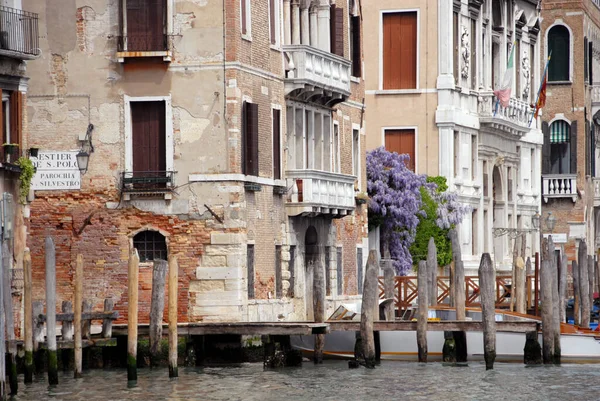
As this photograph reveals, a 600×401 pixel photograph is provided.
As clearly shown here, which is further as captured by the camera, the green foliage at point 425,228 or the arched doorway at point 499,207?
the arched doorway at point 499,207

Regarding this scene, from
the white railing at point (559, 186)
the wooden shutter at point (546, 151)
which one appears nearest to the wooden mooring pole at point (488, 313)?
the white railing at point (559, 186)

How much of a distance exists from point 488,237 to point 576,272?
35.0 ft

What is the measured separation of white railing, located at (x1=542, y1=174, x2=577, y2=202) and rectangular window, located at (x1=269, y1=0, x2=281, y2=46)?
91.2 feet

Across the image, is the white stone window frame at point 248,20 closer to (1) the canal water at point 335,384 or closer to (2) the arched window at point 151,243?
(2) the arched window at point 151,243

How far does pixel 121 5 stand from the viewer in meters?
36.8

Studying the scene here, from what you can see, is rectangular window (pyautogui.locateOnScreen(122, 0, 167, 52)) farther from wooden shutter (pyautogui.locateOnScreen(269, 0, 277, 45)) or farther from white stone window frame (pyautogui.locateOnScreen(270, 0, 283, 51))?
white stone window frame (pyautogui.locateOnScreen(270, 0, 283, 51))

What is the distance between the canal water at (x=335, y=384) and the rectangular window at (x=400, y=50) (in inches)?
640

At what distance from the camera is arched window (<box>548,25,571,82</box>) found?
66.3 metres

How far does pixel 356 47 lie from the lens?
45.5 metres

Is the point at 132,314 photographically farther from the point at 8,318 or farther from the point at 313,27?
the point at 313,27

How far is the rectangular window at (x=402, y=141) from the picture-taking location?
170 feet

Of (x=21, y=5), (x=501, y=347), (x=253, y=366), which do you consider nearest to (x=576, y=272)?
(x=501, y=347)

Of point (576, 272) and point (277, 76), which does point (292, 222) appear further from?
point (576, 272)

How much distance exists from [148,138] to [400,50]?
15.9 metres
